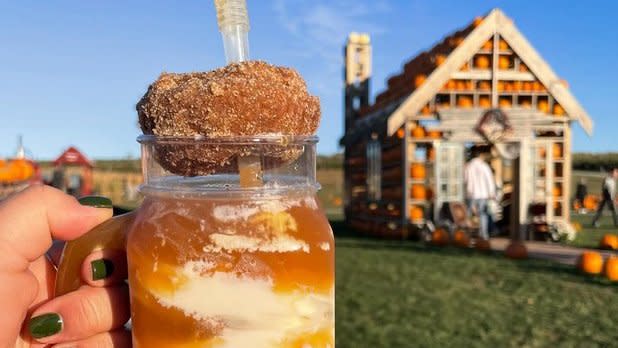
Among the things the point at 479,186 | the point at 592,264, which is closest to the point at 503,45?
the point at 479,186

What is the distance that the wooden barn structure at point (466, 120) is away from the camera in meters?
12.4

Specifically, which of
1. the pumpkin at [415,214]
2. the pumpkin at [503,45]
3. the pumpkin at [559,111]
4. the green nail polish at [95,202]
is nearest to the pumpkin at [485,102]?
the pumpkin at [503,45]

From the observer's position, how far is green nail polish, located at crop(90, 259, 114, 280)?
109 cm

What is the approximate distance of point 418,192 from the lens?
12.8 meters

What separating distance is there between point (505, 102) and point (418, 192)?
2971mm

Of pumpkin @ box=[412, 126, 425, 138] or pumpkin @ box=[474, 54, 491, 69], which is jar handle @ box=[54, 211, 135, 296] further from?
pumpkin @ box=[474, 54, 491, 69]

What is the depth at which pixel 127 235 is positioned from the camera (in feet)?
3.50

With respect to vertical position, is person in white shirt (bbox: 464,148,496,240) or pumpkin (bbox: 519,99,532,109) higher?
pumpkin (bbox: 519,99,532,109)

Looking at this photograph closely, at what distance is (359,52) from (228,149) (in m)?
16.7

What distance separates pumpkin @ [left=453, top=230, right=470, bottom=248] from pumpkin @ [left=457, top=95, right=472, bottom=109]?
117 inches

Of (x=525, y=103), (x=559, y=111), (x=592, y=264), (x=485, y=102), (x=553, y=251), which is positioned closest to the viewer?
(x=592, y=264)

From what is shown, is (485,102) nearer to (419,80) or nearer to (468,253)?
(419,80)

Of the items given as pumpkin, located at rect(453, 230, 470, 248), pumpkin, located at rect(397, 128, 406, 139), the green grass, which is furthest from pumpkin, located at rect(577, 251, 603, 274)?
pumpkin, located at rect(397, 128, 406, 139)

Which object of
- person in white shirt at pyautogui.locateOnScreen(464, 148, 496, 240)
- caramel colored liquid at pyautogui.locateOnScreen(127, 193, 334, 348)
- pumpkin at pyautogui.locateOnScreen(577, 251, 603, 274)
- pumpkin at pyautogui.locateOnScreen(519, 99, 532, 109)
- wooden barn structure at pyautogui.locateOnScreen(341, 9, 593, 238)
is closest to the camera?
caramel colored liquid at pyautogui.locateOnScreen(127, 193, 334, 348)
